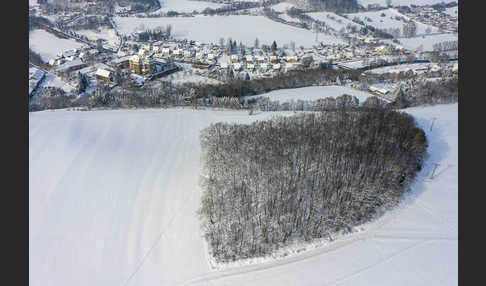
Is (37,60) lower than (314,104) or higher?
higher

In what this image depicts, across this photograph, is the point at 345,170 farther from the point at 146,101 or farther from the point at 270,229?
the point at 146,101

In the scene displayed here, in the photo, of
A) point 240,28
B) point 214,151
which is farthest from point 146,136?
point 240,28

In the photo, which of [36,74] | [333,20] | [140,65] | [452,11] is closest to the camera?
[36,74]

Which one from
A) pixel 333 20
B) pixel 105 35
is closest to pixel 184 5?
pixel 105 35

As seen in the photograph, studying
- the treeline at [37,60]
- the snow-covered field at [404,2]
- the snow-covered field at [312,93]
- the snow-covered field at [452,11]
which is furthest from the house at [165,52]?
the snow-covered field at [452,11]

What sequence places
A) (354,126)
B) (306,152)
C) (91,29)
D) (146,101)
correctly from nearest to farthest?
1. (306,152)
2. (354,126)
3. (146,101)
4. (91,29)

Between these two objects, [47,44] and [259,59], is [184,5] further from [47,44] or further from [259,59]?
[259,59]

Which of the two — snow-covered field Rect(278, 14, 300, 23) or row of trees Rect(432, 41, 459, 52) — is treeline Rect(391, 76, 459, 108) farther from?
snow-covered field Rect(278, 14, 300, 23)
